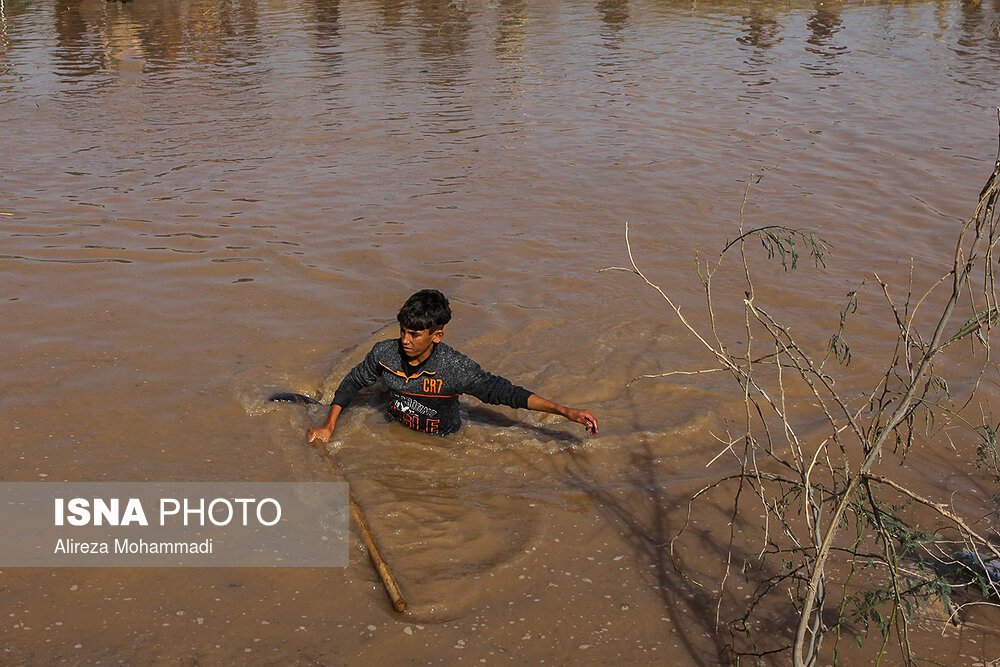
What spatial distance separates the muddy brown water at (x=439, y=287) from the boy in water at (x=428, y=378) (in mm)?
258

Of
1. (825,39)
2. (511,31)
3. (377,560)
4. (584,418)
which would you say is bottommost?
(377,560)

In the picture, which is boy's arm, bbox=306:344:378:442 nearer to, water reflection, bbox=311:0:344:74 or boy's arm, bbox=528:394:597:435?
boy's arm, bbox=528:394:597:435

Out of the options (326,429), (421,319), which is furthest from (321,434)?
(421,319)

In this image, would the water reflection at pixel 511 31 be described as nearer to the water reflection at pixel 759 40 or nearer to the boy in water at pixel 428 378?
the water reflection at pixel 759 40

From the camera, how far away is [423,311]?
12.8 feet

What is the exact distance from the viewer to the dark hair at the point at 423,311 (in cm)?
388

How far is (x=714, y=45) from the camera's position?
15281 mm

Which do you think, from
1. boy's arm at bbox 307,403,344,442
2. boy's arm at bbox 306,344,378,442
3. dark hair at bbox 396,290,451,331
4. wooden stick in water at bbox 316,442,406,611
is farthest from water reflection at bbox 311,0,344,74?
wooden stick in water at bbox 316,442,406,611

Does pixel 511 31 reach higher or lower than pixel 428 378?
higher

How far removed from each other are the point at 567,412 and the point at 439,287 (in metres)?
2.57

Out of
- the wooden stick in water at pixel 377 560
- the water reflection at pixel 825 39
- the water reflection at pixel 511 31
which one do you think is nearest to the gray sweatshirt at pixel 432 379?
the wooden stick in water at pixel 377 560

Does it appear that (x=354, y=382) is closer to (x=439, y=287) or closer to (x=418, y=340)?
(x=418, y=340)

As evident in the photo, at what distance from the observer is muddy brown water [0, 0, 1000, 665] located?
129 inches

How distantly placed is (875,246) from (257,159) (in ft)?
18.4
